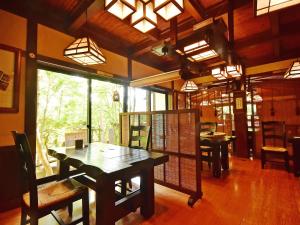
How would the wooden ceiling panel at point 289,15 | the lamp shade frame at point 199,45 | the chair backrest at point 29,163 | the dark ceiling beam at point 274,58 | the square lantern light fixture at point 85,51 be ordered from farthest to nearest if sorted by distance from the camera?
the dark ceiling beam at point 274,58
the wooden ceiling panel at point 289,15
the square lantern light fixture at point 85,51
the lamp shade frame at point 199,45
the chair backrest at point 29,163

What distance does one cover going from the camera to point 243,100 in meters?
5.67

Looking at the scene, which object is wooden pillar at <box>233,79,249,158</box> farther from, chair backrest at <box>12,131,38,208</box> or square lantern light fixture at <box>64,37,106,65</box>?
chair backrest at <box>12,131,38,208</box>

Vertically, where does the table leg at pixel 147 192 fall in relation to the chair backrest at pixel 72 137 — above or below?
below

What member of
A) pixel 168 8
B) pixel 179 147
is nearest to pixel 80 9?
pixel 168 8

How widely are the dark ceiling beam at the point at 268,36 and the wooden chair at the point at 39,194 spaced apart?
452 centimetres

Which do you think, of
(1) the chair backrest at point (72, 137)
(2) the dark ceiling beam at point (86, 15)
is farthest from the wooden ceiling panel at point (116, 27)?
(1) the chair backrest at point (72, 137)

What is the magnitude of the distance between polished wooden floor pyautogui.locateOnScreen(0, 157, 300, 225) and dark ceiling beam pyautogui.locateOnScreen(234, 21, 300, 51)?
303cm

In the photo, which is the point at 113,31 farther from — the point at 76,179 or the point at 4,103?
the point at 76,179

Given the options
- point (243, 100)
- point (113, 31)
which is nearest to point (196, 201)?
point (113, 31)

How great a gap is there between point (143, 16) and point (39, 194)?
210cm

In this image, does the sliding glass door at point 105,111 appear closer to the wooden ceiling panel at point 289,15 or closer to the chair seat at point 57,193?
the chair seat at point 57,193

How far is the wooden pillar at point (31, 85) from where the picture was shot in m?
2.78

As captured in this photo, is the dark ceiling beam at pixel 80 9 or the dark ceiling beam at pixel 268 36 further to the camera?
the dark ceiling beam at pixel 268 36

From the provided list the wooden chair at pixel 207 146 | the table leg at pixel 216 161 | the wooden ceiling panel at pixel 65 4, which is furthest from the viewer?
the wooden chair at pixel 207 146
